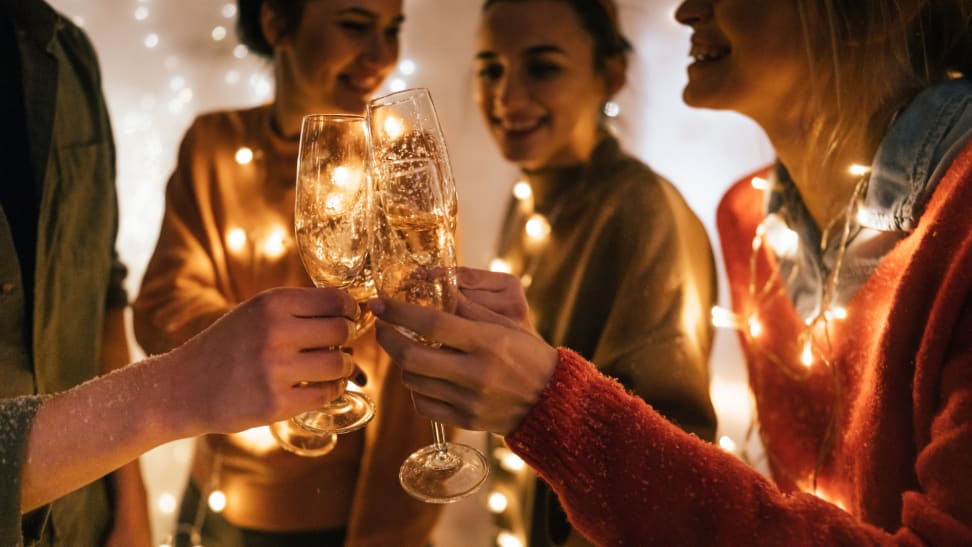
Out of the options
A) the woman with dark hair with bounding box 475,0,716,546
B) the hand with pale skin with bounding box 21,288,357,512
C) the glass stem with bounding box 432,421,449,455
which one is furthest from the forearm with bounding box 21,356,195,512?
the woman with dark hair with bounding box 475,0,716,546

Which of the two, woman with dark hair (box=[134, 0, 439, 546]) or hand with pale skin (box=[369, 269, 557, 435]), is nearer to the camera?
hand with pale skin (box=[369, 269, 557, 435])

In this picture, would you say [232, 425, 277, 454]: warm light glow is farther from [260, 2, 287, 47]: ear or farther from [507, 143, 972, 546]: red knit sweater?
[260, 2, 287, 47]: ear

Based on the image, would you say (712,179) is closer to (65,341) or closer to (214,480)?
(214,480)

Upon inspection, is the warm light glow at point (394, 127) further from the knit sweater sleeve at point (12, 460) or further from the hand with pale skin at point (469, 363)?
the knit sweater sleeve at point (12, 460)

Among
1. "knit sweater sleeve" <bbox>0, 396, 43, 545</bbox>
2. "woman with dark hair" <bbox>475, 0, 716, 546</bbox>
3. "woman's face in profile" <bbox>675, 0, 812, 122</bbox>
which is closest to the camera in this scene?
"knit sweater sleeve" <bbox>0, 396, 43, 545</bbox>

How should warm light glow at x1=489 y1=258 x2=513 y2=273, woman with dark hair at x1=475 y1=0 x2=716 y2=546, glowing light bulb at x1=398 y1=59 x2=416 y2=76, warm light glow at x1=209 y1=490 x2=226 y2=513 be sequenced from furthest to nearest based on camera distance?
glowing light bulb at x1=398 y1=59 x2=416 y2=76 < warm light glow at x1=489 y1=258 x2=513 y2=273 < warm light glow at x1=209 y1=490 x2=226 y2=513 < woman with dark hair at x1=475 y1=0 x2=716 y2=546

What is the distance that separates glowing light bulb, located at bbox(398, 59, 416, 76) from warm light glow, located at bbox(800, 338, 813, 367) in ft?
5.81

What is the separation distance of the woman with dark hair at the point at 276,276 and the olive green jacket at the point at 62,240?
223 mm

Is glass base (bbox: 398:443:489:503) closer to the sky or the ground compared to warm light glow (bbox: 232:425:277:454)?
closer to the sky

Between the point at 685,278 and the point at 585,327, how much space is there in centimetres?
23

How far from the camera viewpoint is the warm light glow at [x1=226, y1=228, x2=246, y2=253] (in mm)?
1462

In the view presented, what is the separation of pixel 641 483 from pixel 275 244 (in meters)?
0.94

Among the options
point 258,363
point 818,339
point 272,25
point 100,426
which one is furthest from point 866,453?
point 272,25

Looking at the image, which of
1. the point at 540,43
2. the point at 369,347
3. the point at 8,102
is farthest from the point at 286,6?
the point at 369,347
